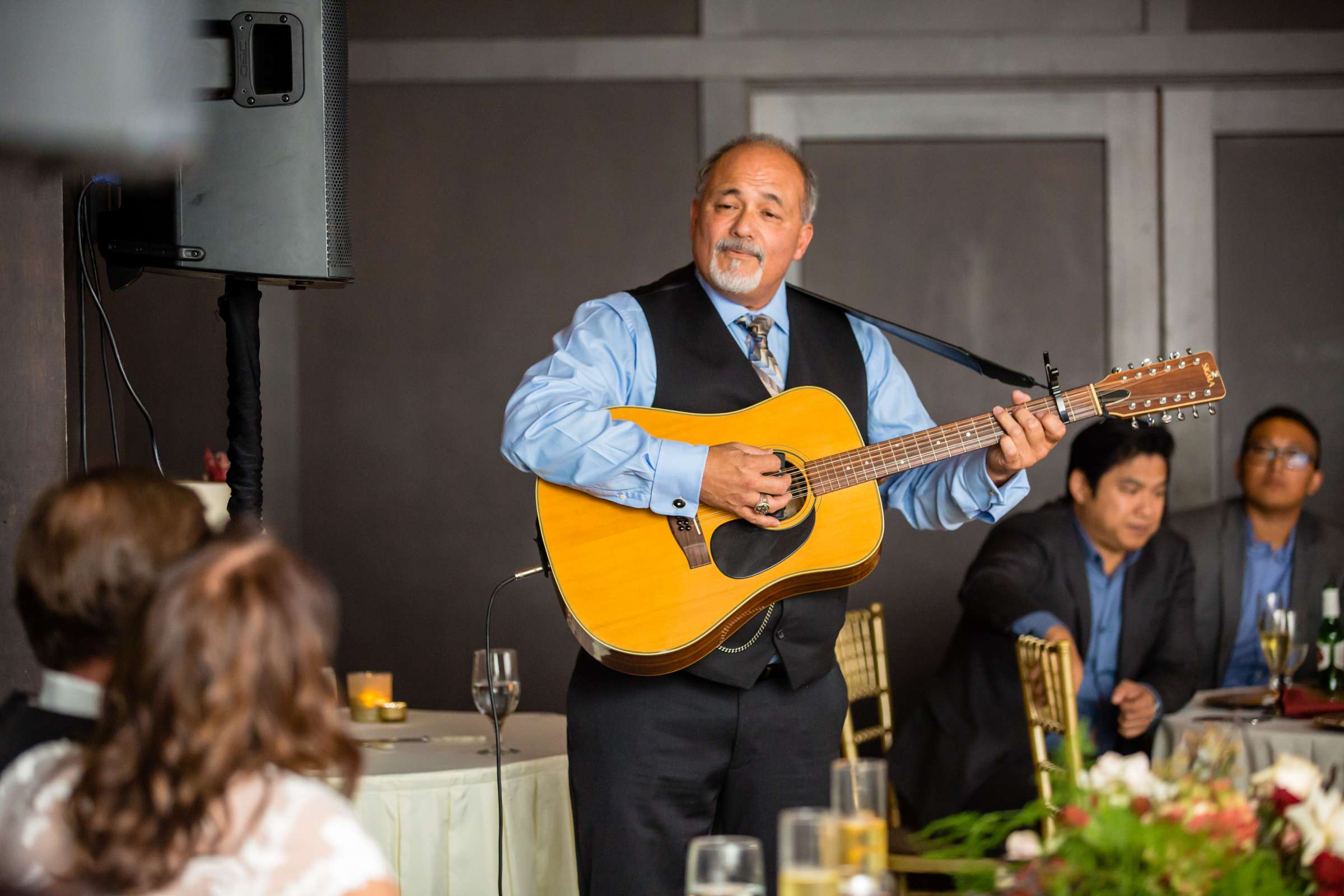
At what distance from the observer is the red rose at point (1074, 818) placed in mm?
1128

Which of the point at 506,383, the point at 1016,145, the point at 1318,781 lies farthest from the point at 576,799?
the point at 1016,145

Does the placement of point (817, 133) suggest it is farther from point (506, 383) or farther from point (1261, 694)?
point (1261, 694)

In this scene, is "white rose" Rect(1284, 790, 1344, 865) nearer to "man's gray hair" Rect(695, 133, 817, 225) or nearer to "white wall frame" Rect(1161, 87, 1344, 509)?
"man's gray hair" Rect(695, 133, 817, 225)

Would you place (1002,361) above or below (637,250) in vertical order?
below

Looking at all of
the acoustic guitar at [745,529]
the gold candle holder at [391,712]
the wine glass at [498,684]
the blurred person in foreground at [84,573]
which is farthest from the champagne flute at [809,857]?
the gold candle holder at [391,712]

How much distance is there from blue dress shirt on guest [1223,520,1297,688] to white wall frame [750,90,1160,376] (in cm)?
97

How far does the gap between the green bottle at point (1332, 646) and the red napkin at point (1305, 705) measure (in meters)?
0.15

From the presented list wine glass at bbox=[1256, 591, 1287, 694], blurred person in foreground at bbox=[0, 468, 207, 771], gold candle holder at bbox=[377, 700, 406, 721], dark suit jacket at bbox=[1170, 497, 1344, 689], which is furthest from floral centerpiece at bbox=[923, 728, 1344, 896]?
dark suit jacket at bbox=[1170, 497, 1344, 689]

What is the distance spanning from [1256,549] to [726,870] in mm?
3547

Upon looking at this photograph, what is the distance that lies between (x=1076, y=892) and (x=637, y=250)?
3.94 metres

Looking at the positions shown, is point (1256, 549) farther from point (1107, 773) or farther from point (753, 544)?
point (1107, 773)

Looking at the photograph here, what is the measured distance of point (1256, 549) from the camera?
416 centimetres

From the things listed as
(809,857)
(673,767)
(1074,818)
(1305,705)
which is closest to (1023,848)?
(1074,818)

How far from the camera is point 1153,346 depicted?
4852 mm
